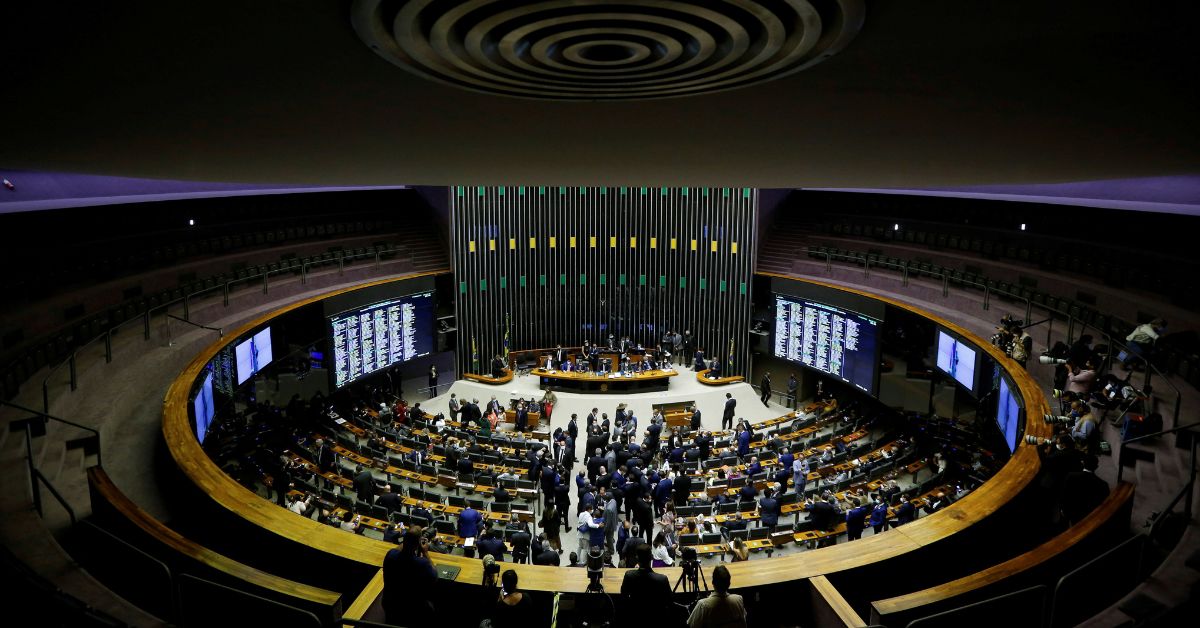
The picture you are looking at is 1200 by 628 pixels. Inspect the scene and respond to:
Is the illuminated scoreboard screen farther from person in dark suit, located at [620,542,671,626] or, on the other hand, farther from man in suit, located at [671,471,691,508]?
person in dark suit, located at [620,542,671,626]

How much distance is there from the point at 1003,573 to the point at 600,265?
1803 cm

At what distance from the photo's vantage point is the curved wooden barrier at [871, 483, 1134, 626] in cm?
436

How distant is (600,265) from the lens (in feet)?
73.0

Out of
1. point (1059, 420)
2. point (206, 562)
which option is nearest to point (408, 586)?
point (206, 562)

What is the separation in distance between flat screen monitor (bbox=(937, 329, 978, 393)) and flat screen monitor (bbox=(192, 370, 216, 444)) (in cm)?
1182

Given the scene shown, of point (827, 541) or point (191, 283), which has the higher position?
point (191, 283)

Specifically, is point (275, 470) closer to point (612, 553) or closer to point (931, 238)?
point (612, 553)

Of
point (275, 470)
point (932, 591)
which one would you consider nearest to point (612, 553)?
point (275, 470)

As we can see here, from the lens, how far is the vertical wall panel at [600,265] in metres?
20.5

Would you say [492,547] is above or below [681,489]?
above

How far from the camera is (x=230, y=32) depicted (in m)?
1.56

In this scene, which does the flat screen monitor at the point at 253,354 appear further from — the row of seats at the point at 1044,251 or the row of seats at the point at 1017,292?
the row of seats at the point at 1044,251

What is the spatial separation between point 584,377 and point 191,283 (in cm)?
1000

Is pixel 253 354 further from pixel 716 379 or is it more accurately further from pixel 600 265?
pixel 716 379
